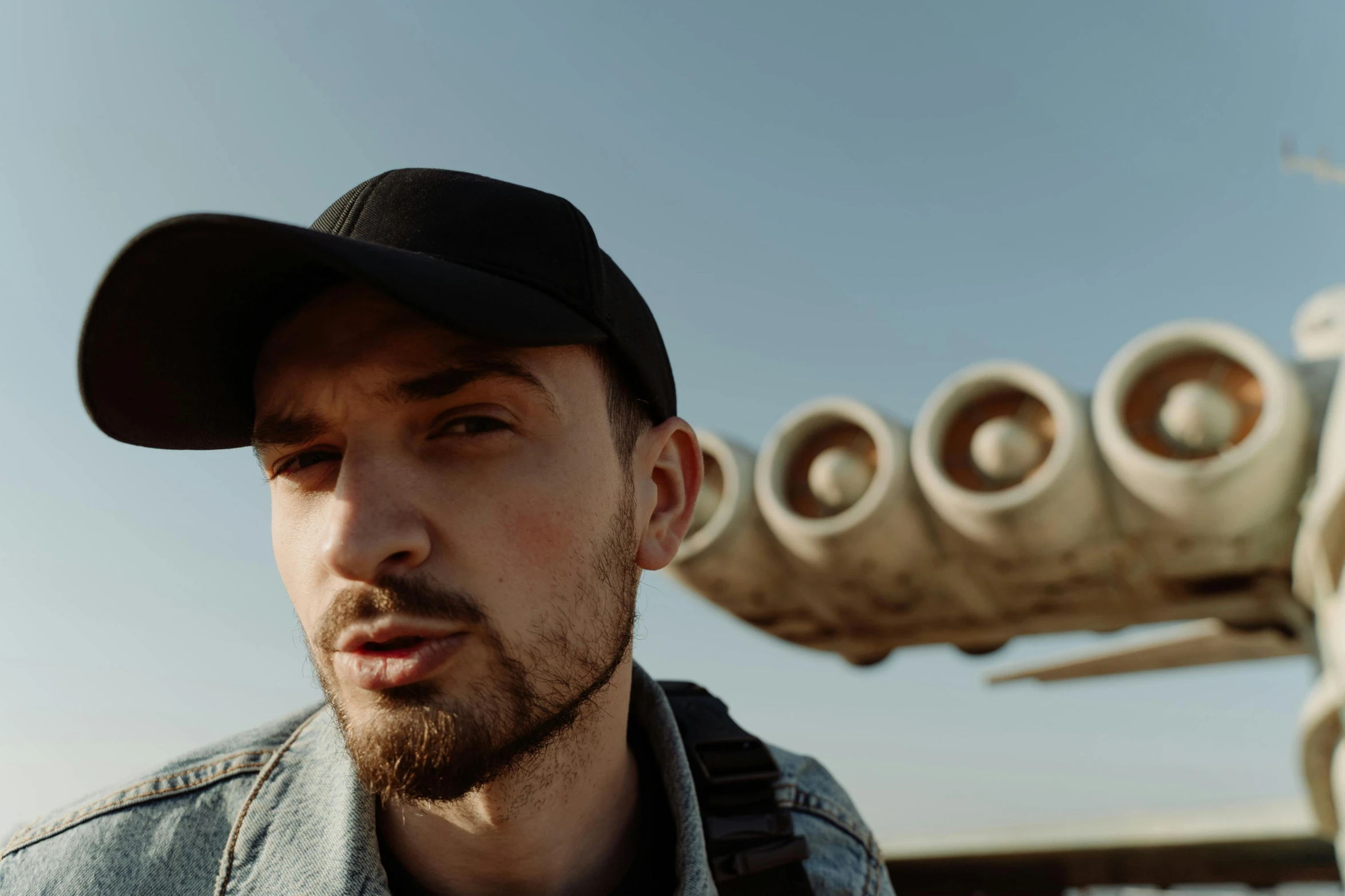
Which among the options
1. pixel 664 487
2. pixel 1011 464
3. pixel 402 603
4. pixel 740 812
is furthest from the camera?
pixel 1011 464

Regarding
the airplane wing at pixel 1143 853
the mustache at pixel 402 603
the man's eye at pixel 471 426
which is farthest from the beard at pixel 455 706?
the airplane wing at pixel 1143 853

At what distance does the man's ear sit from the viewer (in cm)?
227

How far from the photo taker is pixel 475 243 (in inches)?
74.8

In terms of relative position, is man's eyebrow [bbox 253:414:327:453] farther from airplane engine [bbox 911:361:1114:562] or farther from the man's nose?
airplane engine [bbox 911:361:1114:562]

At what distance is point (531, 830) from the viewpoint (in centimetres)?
195

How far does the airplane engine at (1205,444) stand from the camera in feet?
39.2

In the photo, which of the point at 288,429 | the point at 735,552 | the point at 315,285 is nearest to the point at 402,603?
the point at 288,429

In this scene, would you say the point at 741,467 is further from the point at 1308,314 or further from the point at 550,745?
the point at 550,745

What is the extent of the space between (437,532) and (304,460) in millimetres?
402

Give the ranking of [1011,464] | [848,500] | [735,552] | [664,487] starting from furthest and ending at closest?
[735,552]
[848,500]
[1011,464]
[664,487]

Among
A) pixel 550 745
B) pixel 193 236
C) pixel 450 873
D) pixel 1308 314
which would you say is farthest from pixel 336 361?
pixel 1308 314

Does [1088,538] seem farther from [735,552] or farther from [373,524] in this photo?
[373,524]

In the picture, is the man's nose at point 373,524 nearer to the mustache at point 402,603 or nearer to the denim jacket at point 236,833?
the mustache at point 402,603

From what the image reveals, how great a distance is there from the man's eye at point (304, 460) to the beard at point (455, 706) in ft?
1.07
